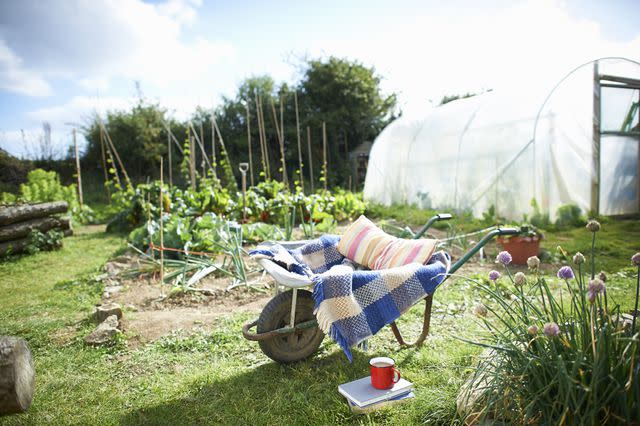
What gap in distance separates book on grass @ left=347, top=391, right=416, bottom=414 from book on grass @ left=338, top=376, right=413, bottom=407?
0.01 metres

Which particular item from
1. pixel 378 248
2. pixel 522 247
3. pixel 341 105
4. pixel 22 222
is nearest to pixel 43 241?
pixel 22 222

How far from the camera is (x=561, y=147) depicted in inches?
217

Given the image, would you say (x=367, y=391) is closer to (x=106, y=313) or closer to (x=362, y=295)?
(x=362, y=295)

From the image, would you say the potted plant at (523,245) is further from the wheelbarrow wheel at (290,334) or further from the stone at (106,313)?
the stone at (106,313)

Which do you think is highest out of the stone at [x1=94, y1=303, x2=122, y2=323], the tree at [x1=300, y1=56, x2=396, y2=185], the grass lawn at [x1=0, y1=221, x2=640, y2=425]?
the tree at [x1=300, y1=56, x2=396, y2=185]

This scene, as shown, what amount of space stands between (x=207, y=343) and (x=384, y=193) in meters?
6.73

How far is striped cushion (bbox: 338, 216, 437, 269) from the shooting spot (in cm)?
234

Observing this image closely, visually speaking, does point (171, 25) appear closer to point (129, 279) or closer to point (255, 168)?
point (129, 279)

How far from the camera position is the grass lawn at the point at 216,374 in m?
1.77

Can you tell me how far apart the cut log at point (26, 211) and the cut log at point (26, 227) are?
64 mm

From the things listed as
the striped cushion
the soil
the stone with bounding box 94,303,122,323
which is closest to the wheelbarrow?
the striped cushion

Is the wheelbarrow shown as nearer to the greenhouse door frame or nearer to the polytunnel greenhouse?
the polytunnel greenhouse

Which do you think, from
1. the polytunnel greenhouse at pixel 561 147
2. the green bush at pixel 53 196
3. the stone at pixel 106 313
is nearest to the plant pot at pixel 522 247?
the polytunnel greenhouse at pixel 561 147

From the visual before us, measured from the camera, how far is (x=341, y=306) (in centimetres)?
192
